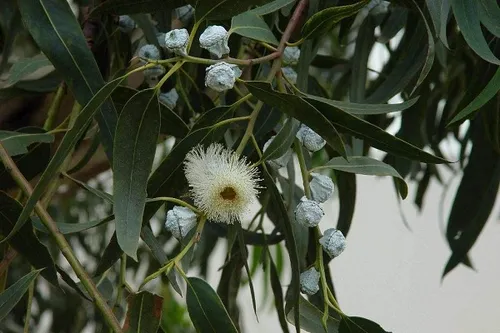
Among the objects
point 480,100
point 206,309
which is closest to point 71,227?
point 206,309

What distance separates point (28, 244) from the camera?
59 cm

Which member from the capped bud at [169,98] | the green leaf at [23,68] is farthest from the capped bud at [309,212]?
the green leaf at [23,68]

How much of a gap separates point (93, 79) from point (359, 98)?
0.26 meters

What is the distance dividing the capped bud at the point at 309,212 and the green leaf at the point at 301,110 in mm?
55

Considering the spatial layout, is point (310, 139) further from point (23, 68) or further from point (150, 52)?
point (23, 68)

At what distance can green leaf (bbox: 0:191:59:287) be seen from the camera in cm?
58

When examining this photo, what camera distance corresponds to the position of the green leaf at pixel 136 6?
0.59m

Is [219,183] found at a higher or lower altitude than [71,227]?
higher

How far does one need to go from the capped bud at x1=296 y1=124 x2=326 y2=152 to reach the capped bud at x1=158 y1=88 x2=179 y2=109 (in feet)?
0.62

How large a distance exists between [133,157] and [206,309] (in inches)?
3.8

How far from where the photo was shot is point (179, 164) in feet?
1.79

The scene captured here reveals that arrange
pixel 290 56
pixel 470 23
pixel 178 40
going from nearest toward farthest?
pixel 178 40
pixel 470 23
pixel 290 56

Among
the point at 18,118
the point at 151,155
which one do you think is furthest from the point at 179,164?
the point at 18,118

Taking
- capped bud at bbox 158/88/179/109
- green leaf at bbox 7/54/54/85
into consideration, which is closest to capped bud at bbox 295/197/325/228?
capped bud at bbox 158/88/179/109
